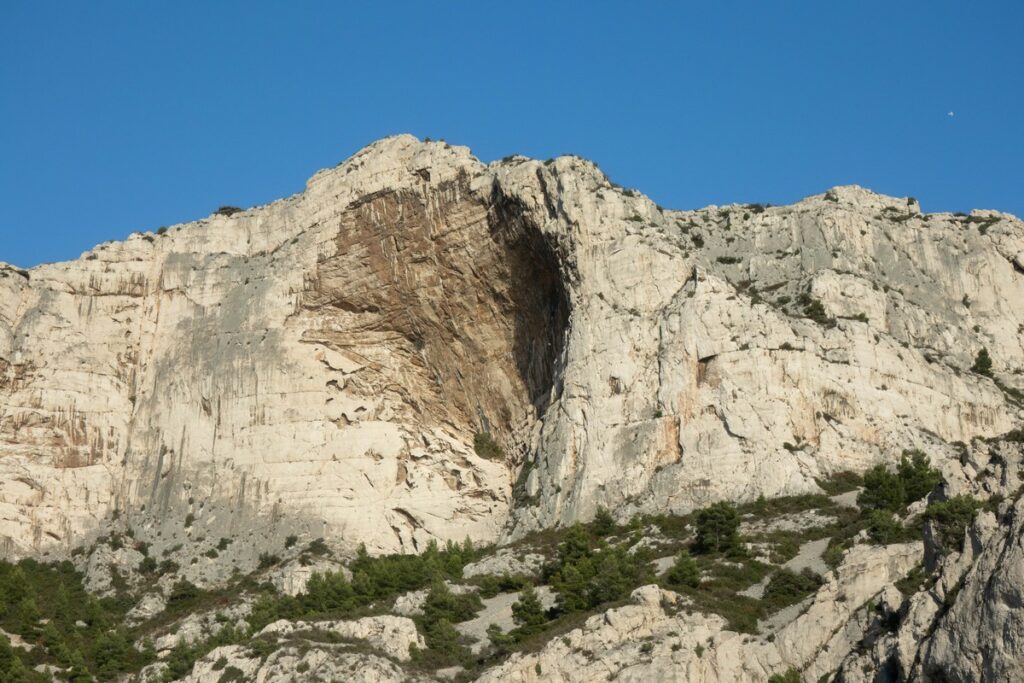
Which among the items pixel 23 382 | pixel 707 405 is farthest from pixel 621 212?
pixel 23 382

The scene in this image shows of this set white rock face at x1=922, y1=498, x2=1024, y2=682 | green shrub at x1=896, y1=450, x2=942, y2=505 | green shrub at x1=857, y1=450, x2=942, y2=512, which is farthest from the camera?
green shrub at x1=896, y1=450, x2=942, y2=505

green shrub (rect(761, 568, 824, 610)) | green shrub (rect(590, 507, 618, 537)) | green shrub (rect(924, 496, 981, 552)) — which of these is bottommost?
green shrub (rect(761, 568, 824, 610))

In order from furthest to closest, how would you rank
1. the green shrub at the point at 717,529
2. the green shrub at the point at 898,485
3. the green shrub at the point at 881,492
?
the green shrub at the point at 898,485, the green shrub at the point at 717,529, the green shrub at the point at 881,492

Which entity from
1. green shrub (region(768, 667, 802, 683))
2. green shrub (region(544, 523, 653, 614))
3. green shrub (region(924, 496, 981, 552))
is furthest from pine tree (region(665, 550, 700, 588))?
green shrub (region(924, 496, 981, 552))

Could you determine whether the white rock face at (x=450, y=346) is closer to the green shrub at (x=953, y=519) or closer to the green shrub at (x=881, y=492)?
the green shrub at (x=881, y=492)

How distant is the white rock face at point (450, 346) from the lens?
75.8 m

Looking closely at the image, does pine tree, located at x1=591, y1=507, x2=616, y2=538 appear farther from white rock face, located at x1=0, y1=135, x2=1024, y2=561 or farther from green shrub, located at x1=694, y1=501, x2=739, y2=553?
green shrub, located at x1=694, y1=501, x2=739, y2=553

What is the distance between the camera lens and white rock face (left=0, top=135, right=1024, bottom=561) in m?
75.8

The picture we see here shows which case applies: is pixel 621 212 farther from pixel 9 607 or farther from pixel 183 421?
pixel 9 607

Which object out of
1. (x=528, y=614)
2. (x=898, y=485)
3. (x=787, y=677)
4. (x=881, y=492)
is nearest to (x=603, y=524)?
(x=528, y=614)

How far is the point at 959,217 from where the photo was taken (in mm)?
87500

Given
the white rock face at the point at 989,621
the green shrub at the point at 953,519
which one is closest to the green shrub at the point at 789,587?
the green shrub at the point at 953,519

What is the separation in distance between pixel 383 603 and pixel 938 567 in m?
23.4

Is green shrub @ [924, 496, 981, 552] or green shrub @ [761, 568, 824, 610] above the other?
green shrub @ [924, 496, 981, 552]
